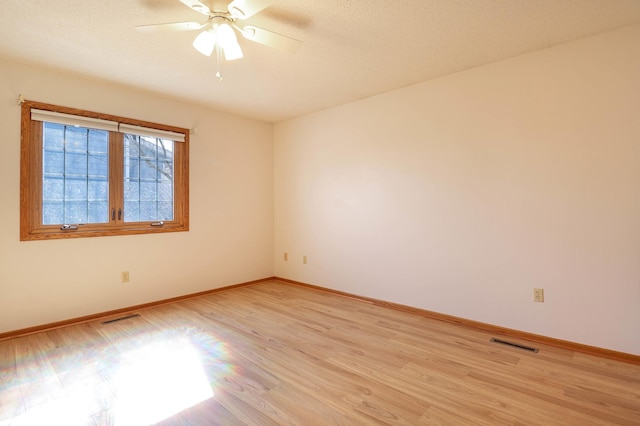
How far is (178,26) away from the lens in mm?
1938

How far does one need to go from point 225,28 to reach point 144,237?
99.7 inches

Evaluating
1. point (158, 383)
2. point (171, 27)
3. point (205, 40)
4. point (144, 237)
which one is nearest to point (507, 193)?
point (205, 40)

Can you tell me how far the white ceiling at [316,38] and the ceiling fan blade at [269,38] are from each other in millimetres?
182

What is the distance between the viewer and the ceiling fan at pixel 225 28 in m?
1.82

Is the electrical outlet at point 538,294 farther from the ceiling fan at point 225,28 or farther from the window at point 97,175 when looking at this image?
the window at point 97,175

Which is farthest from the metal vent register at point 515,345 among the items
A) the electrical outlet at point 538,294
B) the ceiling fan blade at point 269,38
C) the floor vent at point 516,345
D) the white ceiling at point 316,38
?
the ceiling fan blade at point 269,38

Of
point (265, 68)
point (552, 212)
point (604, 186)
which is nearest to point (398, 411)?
A: point (552, 212)

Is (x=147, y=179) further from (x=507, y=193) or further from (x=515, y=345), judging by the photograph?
(x=515, y=345)

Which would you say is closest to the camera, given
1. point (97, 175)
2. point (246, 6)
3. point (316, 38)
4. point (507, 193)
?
point (246, 6)

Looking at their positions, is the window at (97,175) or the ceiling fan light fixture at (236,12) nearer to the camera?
the ceiling fan light fixture at (236,12)

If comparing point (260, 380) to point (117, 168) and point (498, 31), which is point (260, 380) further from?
point (498, 31)

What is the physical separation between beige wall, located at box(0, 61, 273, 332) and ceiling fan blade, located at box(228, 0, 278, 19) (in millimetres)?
2224

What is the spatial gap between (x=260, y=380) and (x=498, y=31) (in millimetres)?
2986

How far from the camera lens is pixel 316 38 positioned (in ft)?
7.83
